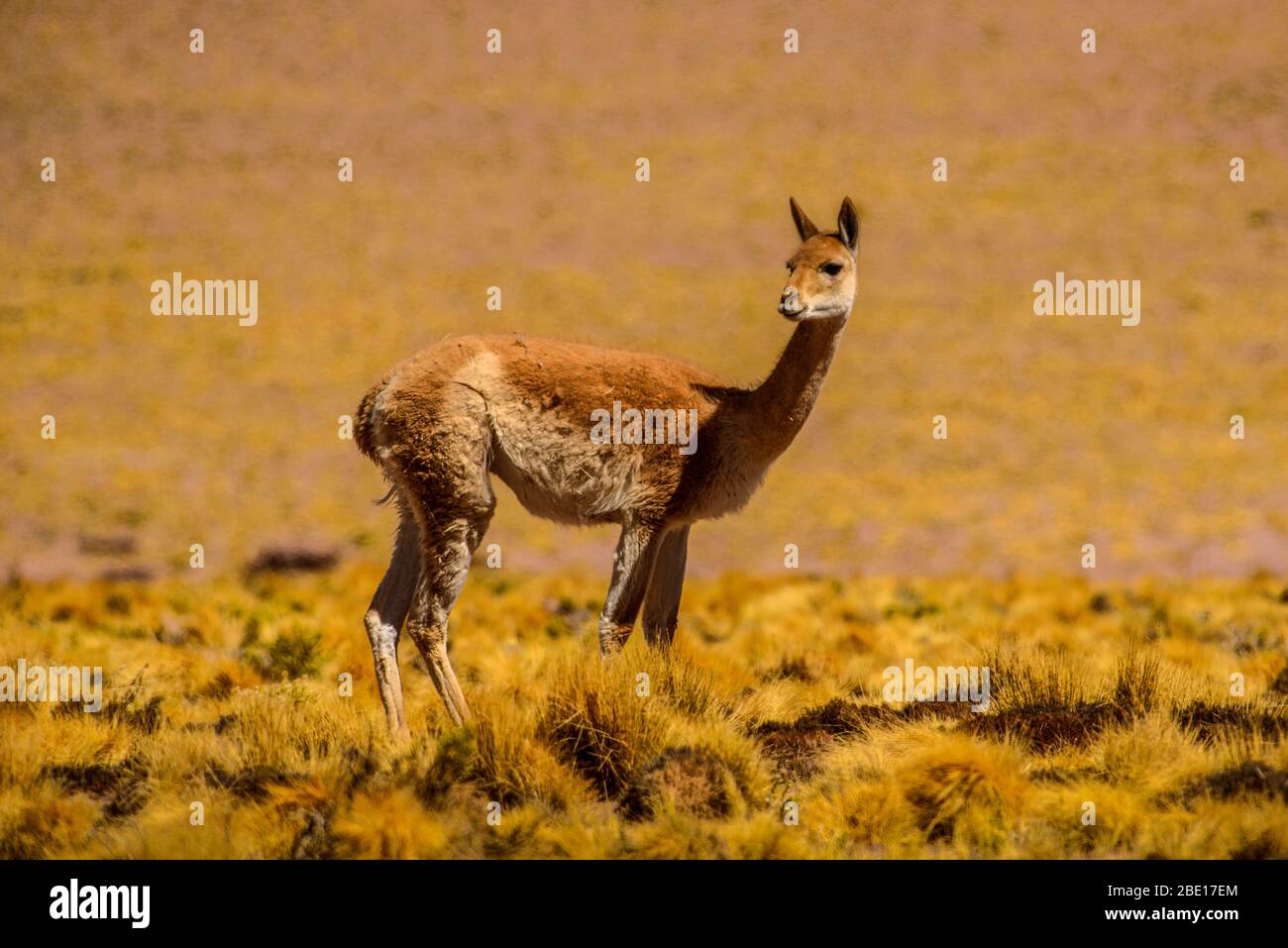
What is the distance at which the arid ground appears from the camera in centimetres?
659

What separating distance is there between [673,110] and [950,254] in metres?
10.3

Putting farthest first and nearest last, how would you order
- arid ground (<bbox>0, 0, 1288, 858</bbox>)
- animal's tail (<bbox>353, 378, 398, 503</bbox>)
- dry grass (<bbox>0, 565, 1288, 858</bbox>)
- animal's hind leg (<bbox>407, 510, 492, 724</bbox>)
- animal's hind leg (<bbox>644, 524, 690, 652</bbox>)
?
1. animal's hind leg (<bbox>644, 524, 690, 652</bbox>)
2. animal's tail (<bbox>353, 378, 398, 503</bbox>)
3. animal's hind leg (<bbox>407, 510, 492, 724</bbox>)
4. arid ground (<bbox>0, 0, 1288, 858</bbox>)
5. dry grass (<bbox>0, 565, 1288, 858</bbox>)

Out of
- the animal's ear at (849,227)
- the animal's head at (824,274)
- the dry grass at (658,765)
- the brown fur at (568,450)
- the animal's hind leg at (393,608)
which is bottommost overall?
the dry grass at (658,765)

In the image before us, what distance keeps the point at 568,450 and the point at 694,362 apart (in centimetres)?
1080

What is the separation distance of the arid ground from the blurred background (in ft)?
0.48

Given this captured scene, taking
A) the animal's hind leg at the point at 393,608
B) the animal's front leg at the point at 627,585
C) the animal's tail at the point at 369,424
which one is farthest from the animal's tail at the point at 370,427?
the animal's front leg at the point at 627,585

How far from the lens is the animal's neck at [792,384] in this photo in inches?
332

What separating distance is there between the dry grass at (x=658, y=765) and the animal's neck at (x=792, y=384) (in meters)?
1.49

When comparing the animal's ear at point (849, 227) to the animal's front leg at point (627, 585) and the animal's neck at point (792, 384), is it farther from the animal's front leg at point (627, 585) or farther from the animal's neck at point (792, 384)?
the animal's front leg at point (627, 585)

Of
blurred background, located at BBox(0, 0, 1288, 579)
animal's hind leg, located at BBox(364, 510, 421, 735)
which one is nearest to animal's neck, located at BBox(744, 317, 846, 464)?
animal's hind leg, located at BBox(364, 510, 421, 735)

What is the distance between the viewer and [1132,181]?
3969cm

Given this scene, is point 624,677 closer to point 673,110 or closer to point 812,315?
point 812,315

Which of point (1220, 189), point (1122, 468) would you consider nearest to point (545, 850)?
point (1122, 468)

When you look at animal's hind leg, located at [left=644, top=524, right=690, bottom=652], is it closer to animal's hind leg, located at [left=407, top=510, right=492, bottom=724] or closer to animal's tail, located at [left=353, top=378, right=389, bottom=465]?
animal's hind leg, located at [left=407, top=510, right=492, bottom=724]
